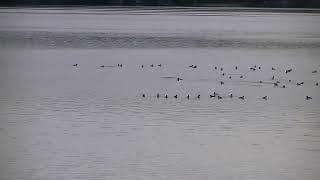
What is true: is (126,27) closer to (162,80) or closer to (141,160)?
(162,80)

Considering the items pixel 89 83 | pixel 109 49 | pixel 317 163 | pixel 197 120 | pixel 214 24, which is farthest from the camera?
pixel 214 24

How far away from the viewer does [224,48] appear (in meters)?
12.9

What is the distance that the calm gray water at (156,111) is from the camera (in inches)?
179

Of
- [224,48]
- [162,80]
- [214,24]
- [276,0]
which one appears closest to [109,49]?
[224,48]

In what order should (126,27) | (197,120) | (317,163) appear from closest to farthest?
(317,163) → (197,120) → (126,27)

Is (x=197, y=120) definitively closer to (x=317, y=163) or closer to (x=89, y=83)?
(x=317, y=163)

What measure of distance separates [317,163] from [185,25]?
1528cm

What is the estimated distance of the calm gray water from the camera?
4535 millimetres

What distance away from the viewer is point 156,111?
6559 millimetres

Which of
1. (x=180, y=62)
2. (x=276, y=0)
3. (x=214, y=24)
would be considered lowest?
(x=214, y=24)

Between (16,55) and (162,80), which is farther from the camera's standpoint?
(16,55)

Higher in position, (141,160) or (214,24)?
(141,160)

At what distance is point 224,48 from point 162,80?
4401mm

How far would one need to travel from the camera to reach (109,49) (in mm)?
12766
